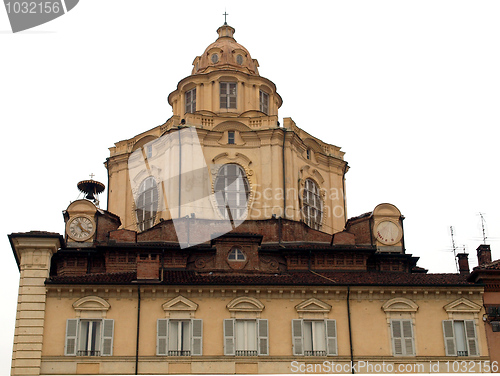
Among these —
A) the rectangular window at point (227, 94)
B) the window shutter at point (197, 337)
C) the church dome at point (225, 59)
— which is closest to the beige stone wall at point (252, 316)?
the window shutter at point (197, 337)

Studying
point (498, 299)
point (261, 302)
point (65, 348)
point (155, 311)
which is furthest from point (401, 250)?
point (65, 348)

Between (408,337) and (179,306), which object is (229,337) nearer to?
(179,306)

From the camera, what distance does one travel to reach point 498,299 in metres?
37.2

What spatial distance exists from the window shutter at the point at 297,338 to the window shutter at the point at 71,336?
963 cm

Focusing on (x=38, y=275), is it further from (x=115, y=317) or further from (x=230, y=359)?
(x=230, y=359)

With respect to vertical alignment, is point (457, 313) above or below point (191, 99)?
below

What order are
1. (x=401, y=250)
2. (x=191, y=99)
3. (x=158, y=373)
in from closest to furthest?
(x=158, y=373)
(x=401, y=250)
(x=191, y=99)

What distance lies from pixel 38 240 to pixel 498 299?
21562mm

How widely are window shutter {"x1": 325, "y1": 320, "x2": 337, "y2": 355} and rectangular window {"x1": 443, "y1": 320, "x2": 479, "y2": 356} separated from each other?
16.7ft

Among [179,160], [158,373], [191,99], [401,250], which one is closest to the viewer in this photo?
[158,373]

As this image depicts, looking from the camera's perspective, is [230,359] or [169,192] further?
→ [169,192]

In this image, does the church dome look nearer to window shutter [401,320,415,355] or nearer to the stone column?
the stone column

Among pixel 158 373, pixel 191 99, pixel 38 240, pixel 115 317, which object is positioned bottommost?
pixel 158 373

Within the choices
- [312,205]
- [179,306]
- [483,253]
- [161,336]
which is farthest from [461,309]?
[312,205]
